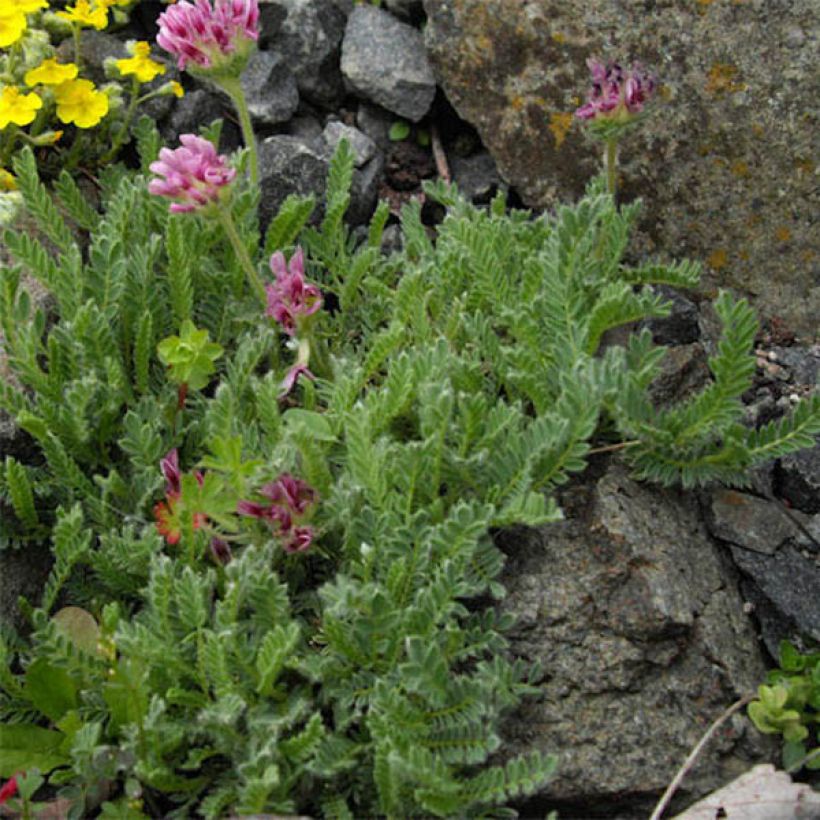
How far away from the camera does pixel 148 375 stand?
2992mm

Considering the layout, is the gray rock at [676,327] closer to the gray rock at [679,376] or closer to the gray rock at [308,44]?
the gray rock at [679,376]

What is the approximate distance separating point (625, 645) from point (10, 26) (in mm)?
2215

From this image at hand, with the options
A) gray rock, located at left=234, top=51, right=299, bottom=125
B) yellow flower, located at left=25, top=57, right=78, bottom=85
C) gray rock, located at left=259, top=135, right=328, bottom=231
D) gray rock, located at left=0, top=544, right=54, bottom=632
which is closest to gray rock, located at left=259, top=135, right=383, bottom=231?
gray rock, located at left=259, top=135, right=328, bottom=231

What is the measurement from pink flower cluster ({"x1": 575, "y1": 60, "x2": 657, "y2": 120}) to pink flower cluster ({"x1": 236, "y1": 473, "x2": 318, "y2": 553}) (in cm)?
119

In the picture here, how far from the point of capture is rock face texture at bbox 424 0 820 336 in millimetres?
3350

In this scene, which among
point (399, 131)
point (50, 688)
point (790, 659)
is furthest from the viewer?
point (399, 131)

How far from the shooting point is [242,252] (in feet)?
9.58

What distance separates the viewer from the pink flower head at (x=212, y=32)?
114 inches

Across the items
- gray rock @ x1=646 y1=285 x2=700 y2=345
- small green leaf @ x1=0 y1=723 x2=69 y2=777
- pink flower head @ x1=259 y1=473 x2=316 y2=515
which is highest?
gray rock @ x1=646 y1=285 x2=700 y2=345

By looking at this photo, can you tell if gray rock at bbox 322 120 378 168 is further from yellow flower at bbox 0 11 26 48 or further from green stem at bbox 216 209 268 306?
yellow flower at bbox 0 11 26 48

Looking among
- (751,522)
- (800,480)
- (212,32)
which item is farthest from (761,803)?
(212,32)

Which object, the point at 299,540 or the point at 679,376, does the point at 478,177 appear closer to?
the point at 679,376

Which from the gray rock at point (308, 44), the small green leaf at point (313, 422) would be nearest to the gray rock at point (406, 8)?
the gray rock at point (308, 44)

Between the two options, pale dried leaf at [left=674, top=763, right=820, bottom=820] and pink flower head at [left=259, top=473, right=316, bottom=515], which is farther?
pink flower head at [left=259, top=473, right=316, bottom=515]
